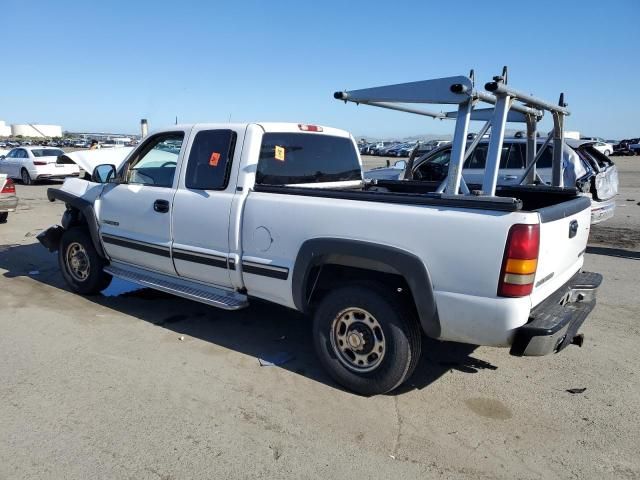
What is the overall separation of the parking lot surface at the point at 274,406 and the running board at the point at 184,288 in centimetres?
41

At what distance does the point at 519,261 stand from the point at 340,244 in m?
1.15

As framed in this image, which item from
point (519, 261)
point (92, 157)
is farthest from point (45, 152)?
point (519, 261)

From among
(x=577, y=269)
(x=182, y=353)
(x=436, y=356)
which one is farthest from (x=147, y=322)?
(x=577, y=269)

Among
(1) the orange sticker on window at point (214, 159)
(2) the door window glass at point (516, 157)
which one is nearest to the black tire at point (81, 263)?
(1) the orange sticker on window at point (214, 159)

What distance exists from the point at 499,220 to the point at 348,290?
45.6 inches

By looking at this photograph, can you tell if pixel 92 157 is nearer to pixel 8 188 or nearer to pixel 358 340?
pixel 358 340

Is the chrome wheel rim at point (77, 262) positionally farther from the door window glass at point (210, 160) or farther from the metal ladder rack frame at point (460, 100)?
the metal ladder rack frame at point (460, 100)

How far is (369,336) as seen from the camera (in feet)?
11.8

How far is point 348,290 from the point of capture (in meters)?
3.63

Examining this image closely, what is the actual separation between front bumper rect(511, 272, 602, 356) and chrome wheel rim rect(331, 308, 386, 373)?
0.90 metres

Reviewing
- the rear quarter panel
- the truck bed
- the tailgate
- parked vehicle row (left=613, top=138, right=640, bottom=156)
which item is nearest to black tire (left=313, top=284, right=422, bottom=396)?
the rear quarter panel

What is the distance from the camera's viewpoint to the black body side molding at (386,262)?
3246 mm

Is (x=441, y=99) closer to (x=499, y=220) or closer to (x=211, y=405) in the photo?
(x=499, y=220)

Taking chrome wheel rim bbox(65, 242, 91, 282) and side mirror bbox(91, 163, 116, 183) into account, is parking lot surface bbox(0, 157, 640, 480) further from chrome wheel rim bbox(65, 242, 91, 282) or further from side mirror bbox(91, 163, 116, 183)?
side mirror bbox(91, 163, 116, 183)
